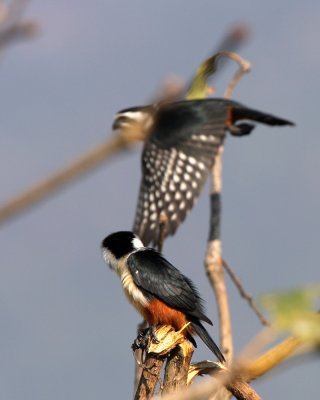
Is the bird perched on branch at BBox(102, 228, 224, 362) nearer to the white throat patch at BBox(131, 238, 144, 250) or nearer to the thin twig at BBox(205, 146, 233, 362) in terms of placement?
the white throat patch at BBox(131, 238, 144, 250)

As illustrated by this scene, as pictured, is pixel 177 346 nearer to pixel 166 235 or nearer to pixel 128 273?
pixel 128 273

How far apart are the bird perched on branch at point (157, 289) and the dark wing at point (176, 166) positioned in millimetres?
818

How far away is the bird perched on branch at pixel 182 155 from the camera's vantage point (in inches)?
253

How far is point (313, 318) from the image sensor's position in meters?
0.78

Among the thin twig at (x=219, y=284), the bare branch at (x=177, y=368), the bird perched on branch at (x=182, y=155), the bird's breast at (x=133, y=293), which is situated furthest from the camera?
the bird perched on branch at (x=182, y=155)

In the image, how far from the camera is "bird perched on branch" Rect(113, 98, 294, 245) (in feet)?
21.1

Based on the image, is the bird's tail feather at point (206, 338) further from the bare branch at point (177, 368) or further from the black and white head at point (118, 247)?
the black and white head at point (118, 247)

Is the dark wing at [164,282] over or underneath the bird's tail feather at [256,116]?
underneath

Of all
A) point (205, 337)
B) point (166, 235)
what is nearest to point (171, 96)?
point (205, 337)

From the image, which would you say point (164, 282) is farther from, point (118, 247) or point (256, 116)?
point (256, 116)

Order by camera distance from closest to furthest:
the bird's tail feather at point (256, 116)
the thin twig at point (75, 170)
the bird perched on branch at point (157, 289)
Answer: the thin twig at point (75, 170)
the bird perched on branch at point (157, 289)
the bird's tail feather at point (256, 116)

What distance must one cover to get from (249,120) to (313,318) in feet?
19.2

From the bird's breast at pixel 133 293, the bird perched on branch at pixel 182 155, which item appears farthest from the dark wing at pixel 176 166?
the bird's breast at pixel 133 293

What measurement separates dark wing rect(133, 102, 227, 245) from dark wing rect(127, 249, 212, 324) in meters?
0.91
